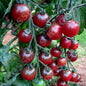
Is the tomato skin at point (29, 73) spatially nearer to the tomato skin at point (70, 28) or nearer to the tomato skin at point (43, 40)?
the tomato skin at point (43, 40)

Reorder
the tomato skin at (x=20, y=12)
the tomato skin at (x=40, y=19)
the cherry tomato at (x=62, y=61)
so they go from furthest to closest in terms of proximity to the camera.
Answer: the cherry tomato at (x=62, y=61), the tomato skin at (x=40, y=19), the tomato skin at (x=20, y=12)

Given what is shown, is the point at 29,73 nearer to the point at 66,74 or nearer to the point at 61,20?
the point at 61,20

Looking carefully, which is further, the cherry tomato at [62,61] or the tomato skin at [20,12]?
the cherry tomato at [62,61]

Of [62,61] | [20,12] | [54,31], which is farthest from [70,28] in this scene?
[62,61]

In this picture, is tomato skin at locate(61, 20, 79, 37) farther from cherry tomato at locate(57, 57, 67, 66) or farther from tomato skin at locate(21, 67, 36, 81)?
cherry tomato at locate(57, 57, 67, 66)

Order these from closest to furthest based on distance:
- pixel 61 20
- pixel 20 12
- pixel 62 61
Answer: pixel 20 12, pixel 61 20, pixel 62 61

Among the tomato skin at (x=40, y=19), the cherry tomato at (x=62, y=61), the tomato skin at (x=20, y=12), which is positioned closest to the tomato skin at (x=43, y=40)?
the tomato skin at (x=40, y=19)

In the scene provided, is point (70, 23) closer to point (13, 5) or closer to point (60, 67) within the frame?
point (13, 5)

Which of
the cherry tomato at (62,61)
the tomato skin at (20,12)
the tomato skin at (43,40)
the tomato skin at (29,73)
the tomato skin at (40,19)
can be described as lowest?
the cherry tomato at (62,61)

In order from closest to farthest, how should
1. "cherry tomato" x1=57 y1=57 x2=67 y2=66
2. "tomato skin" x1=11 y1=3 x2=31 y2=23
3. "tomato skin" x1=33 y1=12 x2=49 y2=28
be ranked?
"tomato skin" x1=11 y1=3 x2=31 y2=23, "tomato skin" x1=33 y1=12 x2=49 y2=28, "cherry tomato" x1=57 y1=57 x2=67 y2=66

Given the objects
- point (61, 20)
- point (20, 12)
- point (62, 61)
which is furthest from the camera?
point (62, 61)

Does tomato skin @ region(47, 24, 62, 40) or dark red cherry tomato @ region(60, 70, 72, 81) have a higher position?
tomato skin @ region(47, 24, 62, 40)

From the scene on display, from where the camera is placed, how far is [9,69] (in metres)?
0.79

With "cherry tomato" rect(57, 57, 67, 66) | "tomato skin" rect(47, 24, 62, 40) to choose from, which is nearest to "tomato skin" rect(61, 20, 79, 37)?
"tomato skin" rect(47, 24, 62, 40)
